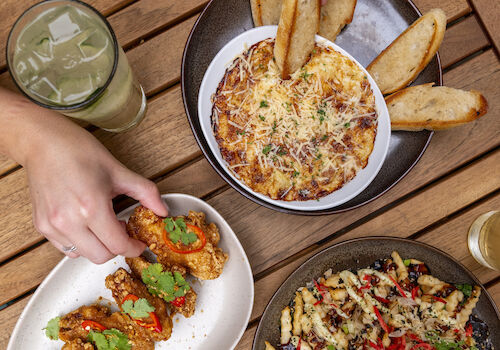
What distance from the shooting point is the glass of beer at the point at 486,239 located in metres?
1.88

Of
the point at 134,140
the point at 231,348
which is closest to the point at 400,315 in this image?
the point at 231,348

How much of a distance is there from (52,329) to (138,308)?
1.47ft

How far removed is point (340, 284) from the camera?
191 centimetres

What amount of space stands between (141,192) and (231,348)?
2.62 ft

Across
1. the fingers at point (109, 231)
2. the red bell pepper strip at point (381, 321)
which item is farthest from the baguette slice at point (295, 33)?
the red bell pepper strip at point (381, 321)

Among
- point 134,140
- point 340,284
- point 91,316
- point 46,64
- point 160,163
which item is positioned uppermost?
point 46,64

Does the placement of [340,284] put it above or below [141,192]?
below

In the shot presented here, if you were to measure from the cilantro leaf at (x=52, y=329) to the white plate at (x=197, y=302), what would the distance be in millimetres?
34

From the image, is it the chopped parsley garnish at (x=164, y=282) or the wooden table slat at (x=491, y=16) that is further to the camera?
the wooden table slat at (x=491, y=16)

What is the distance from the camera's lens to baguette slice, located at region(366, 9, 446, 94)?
5.74ft

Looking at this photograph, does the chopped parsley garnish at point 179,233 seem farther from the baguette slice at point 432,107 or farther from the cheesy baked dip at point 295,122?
the baguette slice at point 432,107

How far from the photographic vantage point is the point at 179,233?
173 centimetres

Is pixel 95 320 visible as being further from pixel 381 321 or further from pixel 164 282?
pixel 381 321

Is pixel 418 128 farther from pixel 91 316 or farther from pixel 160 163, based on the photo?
pixel 91 316
